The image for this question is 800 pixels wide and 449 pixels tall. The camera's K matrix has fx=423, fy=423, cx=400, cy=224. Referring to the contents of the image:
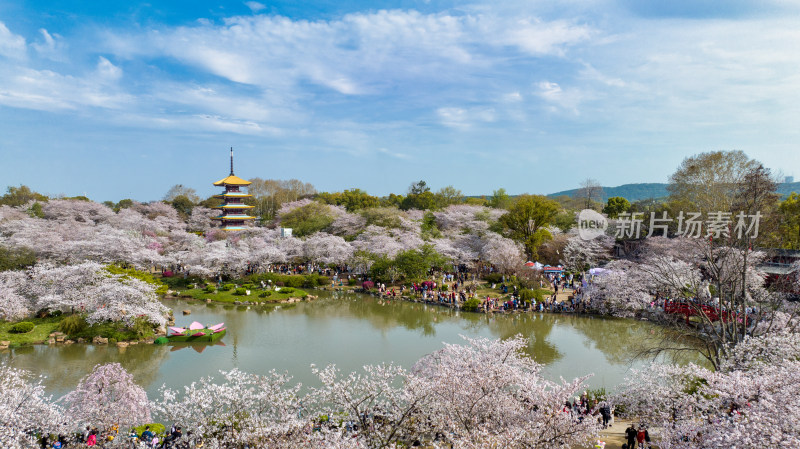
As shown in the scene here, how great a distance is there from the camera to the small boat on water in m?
17.0

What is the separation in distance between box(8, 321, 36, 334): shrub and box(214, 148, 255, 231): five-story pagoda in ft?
84.3

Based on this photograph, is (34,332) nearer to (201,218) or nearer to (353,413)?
(353,413)

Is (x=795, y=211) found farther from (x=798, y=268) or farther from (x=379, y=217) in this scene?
(x=379, y=217)

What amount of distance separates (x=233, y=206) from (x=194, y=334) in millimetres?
27814

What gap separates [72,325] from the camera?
16750mm

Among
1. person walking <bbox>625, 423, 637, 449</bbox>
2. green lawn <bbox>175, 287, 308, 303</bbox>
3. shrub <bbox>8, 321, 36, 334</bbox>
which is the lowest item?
green lawn <bbox>175, 287, 308, 303</bbox>

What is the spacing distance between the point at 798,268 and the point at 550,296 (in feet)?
36.3

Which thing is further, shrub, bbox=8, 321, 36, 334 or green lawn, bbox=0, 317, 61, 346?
shrub, bbox=8, 321, 36, 334

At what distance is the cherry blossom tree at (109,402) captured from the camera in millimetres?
9070

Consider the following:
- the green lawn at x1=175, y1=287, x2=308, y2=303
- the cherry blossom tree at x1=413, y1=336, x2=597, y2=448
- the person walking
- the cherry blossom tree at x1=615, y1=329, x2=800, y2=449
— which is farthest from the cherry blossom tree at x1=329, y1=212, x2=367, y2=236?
the person walking

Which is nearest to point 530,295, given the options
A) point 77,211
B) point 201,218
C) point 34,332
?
point 34,332

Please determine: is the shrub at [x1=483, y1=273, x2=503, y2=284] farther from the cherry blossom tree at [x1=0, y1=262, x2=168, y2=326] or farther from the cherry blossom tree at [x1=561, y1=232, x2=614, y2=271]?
the cherry blossom tree at [x1=0, y1=262, x2=168, y2=326]

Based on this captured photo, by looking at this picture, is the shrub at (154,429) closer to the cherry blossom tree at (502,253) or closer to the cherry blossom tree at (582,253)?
the cherry blossom tree at (502,253)

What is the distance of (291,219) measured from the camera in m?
42.0
